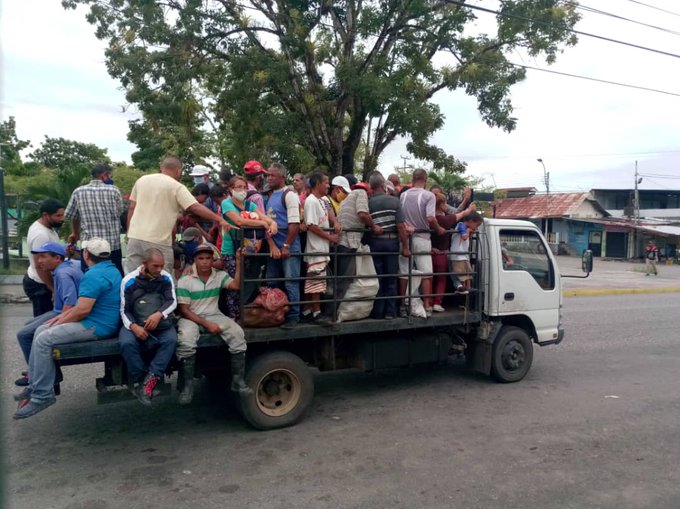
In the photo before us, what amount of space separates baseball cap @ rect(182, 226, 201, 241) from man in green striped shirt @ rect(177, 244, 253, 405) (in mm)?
784

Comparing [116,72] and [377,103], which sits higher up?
[116,72]

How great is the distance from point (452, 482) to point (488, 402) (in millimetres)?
2032

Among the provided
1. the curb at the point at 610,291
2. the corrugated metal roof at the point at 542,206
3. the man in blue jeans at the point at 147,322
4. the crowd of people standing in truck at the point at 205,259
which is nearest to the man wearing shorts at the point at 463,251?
the crowd of people standing in truck at the point at 205,259

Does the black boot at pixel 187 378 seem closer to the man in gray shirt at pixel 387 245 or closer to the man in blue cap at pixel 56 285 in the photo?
the man in blue cap at pixel 56 285

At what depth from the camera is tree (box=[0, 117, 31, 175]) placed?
2153cm

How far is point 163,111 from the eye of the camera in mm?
11883

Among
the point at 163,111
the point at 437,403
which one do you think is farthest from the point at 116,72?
the point at 437,403

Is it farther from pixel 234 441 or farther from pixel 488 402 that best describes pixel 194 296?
pixel 488 402

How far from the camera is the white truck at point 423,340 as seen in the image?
15.9 feet

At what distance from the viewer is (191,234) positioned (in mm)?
5492

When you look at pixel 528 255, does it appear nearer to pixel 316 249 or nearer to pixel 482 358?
pixel 482 358

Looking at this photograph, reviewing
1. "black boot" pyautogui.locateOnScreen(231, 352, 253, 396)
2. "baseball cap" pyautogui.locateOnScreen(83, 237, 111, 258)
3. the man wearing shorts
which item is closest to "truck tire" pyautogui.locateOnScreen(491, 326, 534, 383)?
the man wearing shorts

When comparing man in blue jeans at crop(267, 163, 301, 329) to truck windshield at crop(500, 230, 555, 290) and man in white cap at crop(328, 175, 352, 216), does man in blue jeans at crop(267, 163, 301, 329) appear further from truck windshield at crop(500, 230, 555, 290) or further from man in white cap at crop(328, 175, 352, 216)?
truck windshield at crop(500, 230, 555, 290)

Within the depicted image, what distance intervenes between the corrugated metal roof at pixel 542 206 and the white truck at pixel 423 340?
114ft
